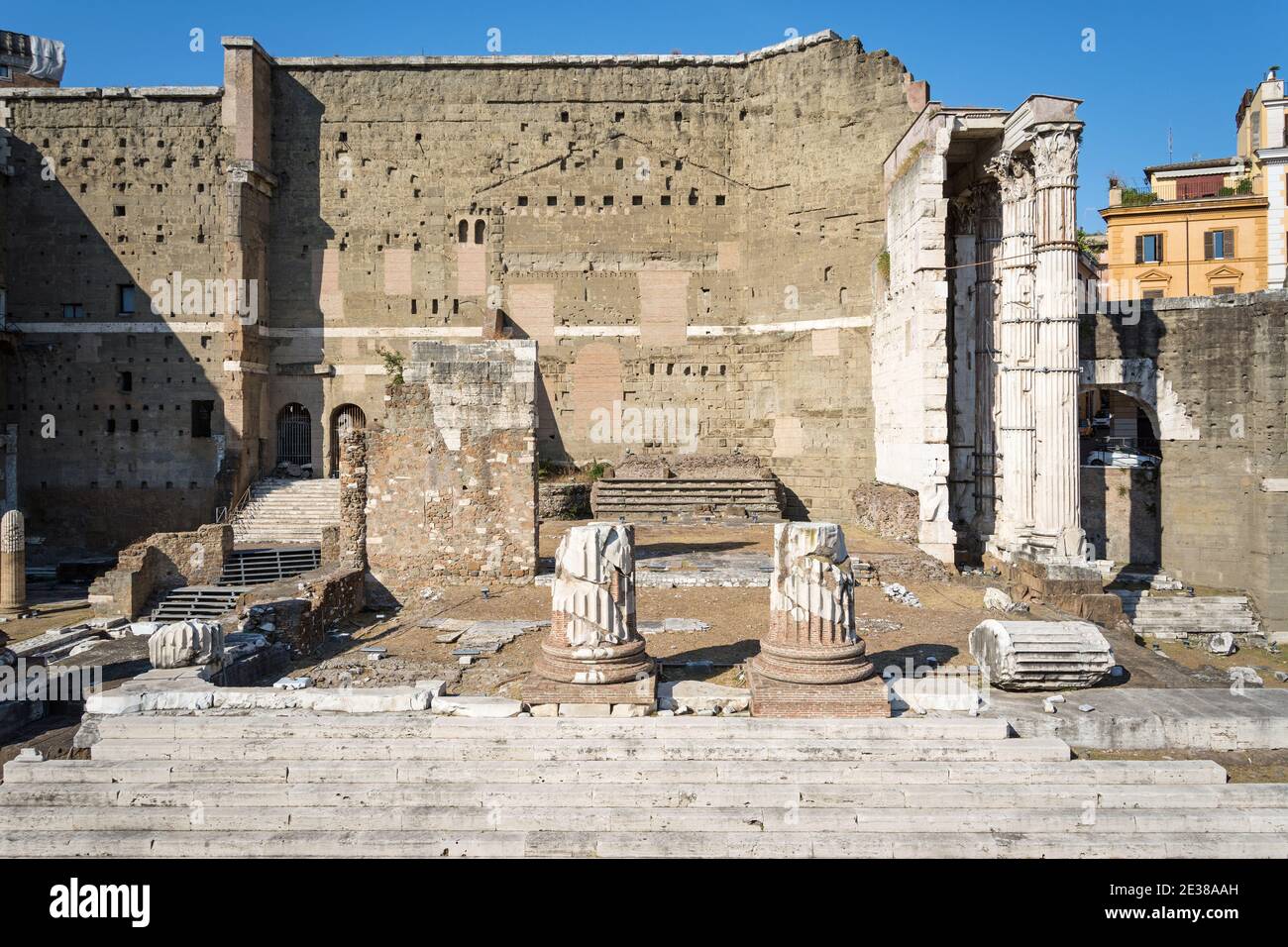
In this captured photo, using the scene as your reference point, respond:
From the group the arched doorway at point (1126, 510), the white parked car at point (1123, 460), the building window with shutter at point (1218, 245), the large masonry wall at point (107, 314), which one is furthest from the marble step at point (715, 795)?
the building window with shutter at point (1218, 245)

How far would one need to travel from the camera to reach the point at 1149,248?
28.9 metres

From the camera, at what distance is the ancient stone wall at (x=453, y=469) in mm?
12555

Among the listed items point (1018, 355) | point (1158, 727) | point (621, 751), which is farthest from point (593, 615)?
point (1018, 355)

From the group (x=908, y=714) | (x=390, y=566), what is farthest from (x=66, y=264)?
(x=908, y=714)

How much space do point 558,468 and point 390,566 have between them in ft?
36.5

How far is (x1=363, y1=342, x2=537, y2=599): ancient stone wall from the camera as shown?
1255 centimetres

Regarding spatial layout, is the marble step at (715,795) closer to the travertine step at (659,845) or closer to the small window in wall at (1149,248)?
the travertine step at (659,845)

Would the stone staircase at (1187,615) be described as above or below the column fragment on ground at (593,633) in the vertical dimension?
below

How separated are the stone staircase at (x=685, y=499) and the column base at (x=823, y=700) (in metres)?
13.4

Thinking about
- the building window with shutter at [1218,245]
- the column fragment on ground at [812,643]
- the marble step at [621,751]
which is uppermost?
the building window with shutter at [1218,245]

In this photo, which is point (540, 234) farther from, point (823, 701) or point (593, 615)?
point (823, 701)

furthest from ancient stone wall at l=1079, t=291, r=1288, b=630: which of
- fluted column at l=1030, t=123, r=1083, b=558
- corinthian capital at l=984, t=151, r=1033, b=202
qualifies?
fluted column at l=1030, t=123, r=1083, b=558

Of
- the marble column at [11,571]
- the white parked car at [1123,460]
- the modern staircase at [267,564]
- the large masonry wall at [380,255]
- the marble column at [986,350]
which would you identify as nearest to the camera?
the marble column at [11,571]

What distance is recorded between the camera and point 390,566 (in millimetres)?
12711
